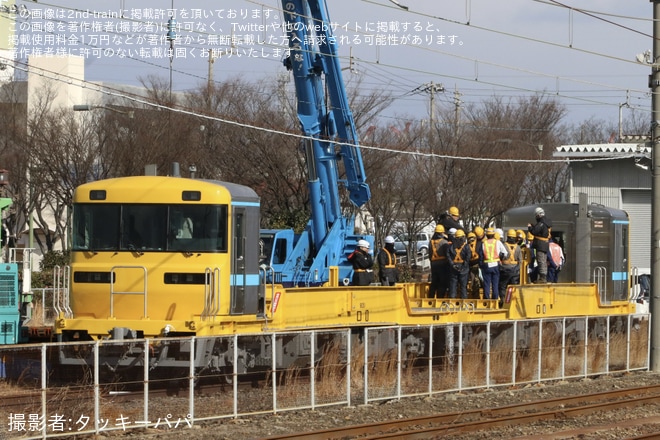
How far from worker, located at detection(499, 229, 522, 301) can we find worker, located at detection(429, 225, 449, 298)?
3.68ft

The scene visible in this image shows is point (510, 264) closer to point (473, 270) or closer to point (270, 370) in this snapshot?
point (473, 270)

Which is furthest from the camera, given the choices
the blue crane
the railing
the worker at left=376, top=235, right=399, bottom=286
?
the blue crane

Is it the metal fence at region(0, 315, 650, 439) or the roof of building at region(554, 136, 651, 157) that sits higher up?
the roof of building at region(554, 136, 651, 157)

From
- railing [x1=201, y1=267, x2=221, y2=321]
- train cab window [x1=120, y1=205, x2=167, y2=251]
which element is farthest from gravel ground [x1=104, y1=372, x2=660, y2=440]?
train cab window [x1=120, y1=205, x2=167, y2=251]

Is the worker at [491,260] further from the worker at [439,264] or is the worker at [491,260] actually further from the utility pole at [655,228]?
the utility pole at [655,228]

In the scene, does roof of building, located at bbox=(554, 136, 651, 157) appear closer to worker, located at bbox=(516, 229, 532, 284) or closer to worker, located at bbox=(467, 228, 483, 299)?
worker, located at bbox=(516, 229, 532, 284)

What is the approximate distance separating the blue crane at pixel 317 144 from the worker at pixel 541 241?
4814 millimetres

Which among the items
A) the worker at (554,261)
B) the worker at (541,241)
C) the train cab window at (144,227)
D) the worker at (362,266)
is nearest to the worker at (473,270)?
the worker at (541,241)

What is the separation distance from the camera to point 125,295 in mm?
17172

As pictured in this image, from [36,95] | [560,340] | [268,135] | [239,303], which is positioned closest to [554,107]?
[268,135]

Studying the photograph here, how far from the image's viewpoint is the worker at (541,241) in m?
22.7

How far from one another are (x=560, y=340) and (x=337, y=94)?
889cm

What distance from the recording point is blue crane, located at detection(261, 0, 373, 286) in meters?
25.6

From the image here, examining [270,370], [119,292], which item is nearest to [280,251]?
[119,292]
